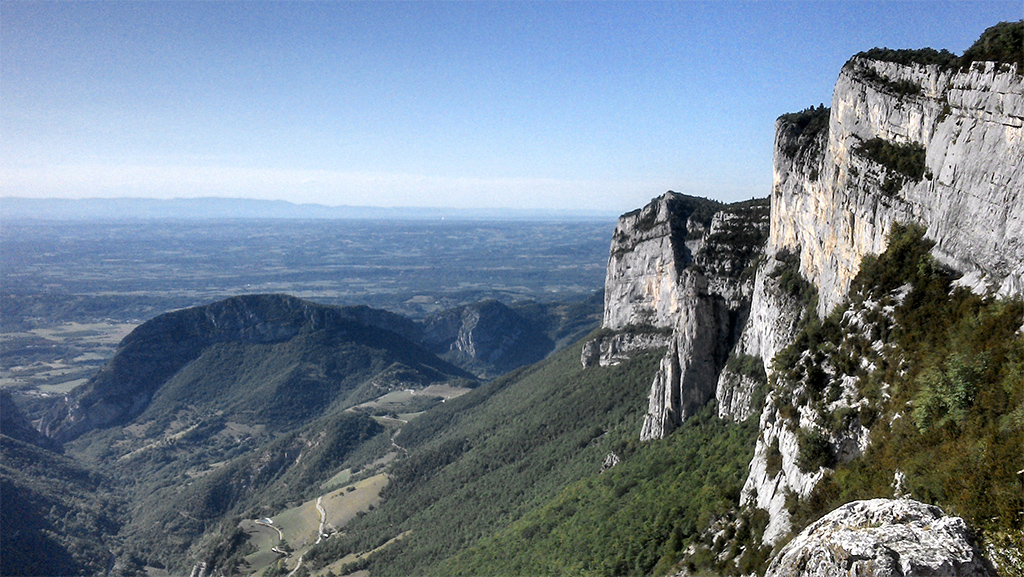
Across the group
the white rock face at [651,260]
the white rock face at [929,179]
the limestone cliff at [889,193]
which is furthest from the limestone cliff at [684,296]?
the white rock face at [929,179]

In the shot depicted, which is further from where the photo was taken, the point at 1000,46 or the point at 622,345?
the point at 622,345

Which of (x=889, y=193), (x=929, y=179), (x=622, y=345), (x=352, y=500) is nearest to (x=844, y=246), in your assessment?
(x=889, y=193)

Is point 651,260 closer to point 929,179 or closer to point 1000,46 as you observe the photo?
point 929,179

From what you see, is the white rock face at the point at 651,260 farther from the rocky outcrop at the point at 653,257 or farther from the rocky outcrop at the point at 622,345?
the rocky outcrop at the point at 622,345

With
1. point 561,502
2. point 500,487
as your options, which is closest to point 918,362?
Answer: point 561,502

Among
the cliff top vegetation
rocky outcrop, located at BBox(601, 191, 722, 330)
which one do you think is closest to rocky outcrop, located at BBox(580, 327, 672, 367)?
rocky outcrop, located at BBox(601, 191, 722, 330)
